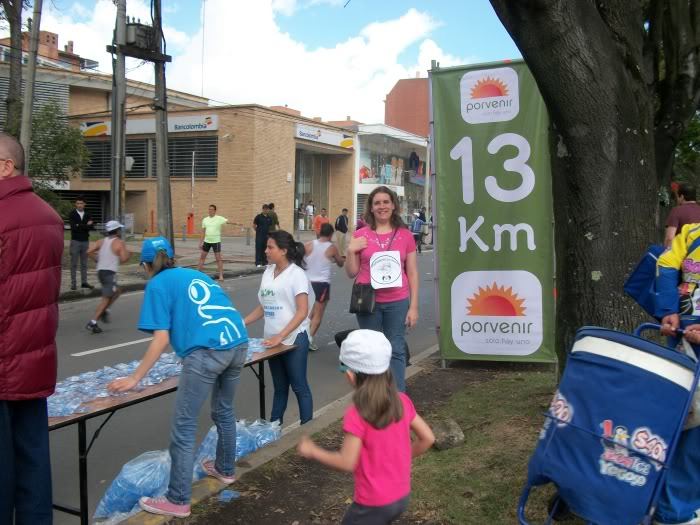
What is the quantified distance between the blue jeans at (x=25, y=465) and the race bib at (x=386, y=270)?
2.62m

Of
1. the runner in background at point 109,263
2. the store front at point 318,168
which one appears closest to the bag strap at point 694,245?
the runner in background at point 109,263

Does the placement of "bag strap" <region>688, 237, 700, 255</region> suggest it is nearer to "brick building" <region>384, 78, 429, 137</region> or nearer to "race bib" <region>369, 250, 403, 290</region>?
"race bib" <region>369, 250, 403, 290</region>

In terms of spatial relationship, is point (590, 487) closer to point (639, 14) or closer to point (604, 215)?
point (604, 215)

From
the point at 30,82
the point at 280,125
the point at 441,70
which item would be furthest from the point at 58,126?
the point at 441,70

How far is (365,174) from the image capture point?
138 ft

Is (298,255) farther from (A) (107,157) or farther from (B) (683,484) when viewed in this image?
(A) (107,157)

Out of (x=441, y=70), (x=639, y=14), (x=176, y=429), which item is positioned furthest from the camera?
(x=441, y=70)

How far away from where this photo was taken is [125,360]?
804 centimetres

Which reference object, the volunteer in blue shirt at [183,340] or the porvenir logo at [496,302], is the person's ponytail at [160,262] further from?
the porvenir logo at [496,302]

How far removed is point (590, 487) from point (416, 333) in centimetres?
757

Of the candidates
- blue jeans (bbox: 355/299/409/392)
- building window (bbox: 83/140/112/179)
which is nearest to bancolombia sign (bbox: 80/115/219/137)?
building window (bbox: 83/140/112/179)

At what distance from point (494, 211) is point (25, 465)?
Result: 4931 millimetres

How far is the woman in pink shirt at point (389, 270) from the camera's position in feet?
16.8

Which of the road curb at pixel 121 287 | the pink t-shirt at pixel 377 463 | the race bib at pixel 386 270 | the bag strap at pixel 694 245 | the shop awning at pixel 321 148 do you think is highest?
the shop awning at pixel 321 148
